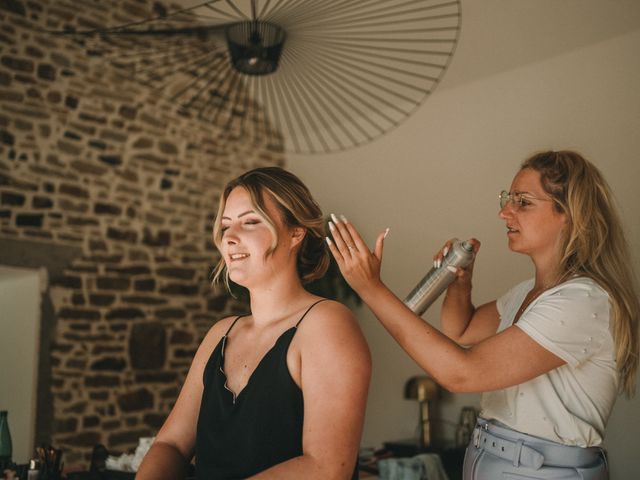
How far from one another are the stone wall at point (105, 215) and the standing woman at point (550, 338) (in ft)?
10.9

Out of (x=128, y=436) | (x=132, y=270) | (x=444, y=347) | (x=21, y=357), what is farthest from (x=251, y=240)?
(x=128, y=436)

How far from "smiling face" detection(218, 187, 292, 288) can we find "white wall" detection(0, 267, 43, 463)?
3.16 m

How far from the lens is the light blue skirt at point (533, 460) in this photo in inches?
59.5

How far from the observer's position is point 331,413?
1.18 metres

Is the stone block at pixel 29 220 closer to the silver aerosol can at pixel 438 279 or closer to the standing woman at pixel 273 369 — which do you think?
the standing woman at pixel 273 369

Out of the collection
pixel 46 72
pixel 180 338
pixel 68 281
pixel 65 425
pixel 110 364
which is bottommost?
pixel 65 425

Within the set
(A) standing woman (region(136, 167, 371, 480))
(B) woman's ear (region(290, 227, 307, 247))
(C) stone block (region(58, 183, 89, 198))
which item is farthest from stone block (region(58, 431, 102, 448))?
(B) woman's ear (region(290, 227, 307, 247))

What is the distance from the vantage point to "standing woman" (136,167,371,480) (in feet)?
3.91

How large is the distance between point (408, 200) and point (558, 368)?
11.0ft

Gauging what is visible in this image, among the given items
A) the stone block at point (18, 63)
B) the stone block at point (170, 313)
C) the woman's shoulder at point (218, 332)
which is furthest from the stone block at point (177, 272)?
the woman's shoulder at point (218, 332)

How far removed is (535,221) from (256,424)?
36.0 inches

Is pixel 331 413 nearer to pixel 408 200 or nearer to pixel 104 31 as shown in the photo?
pixel 104 31

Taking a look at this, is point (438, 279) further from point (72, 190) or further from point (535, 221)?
point (72, 190)

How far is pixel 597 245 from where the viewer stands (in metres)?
1.60
